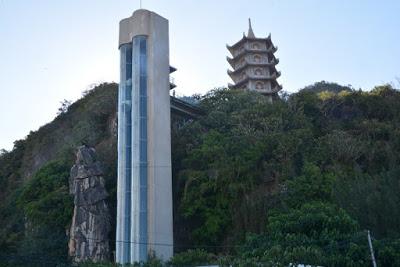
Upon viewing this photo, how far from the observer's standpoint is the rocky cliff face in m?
22.5

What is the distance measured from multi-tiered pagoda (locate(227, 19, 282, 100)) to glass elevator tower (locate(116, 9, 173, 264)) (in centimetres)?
1486

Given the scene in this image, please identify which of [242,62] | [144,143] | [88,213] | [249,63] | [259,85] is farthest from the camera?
[242,62]

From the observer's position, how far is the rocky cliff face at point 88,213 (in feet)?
73.9

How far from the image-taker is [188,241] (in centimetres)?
2230

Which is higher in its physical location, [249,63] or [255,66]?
[249,63]

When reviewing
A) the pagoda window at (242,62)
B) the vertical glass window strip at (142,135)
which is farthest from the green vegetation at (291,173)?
the pagoda window at (242,62)

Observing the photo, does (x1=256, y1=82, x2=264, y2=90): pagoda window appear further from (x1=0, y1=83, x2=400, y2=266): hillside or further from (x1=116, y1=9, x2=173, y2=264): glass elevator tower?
(x1=116, y1=9, x2=173, y2=264): glass elevator tower

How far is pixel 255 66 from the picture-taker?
39.1 meters

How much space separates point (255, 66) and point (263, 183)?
1857cm

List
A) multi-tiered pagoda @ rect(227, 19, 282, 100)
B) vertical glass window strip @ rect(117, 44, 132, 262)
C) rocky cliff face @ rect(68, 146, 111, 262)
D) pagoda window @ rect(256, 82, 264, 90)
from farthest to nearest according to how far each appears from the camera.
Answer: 1. pagoda window @ rect(256, 82, 264, 90)
2. multi-tiered pagoda @ rect(227, 19, 282, 100)
3. rocky cliff face @ rect(68, 146, 111, 262)
4. vertical glass window strip @ rect(117, 44, 132, 262)

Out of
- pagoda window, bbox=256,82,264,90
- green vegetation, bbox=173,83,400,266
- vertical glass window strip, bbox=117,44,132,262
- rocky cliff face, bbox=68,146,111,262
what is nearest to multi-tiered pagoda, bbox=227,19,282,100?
pagoda window, bbox=256,82,264,90

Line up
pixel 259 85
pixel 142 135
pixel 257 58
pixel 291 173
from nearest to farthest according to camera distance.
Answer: pixel 291 173 → pixel 142 135 → pixel 259 85 → pixel 257 58

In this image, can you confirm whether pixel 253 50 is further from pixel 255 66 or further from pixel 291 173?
pixel 291 173

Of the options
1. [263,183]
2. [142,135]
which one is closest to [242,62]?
[142,135]
